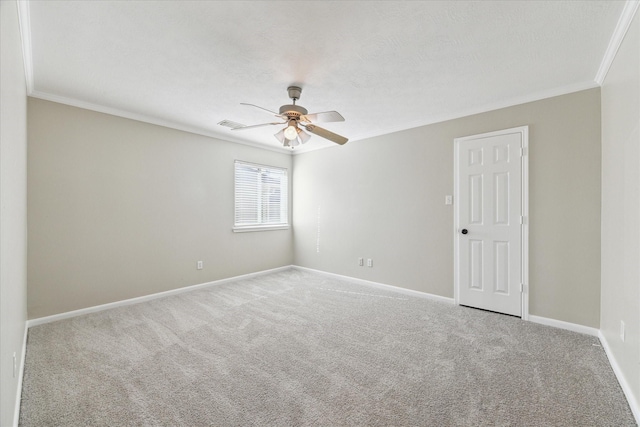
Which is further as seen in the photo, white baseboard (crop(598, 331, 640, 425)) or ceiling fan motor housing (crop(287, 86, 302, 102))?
ceiling fan motor housing (crop(287, 86, 302, 102))

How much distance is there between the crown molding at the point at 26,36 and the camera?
1.69 meters

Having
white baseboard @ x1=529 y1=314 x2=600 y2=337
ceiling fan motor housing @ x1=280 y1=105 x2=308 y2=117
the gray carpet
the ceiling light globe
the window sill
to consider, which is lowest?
the gray carpet

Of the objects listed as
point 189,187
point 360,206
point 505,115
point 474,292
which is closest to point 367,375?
point 474,292

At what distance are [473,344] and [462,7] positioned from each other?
269 centimetres

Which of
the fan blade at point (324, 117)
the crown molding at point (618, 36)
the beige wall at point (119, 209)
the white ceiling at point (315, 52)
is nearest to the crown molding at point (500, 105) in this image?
the white ceiling at point (315, 52)

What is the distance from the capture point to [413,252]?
13.1ft

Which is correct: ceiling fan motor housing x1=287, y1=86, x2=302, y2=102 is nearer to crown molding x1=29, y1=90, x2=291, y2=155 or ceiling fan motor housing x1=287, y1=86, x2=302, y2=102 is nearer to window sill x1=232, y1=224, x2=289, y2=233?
crown molding x1=29, y1=90, x2=291, y2=155

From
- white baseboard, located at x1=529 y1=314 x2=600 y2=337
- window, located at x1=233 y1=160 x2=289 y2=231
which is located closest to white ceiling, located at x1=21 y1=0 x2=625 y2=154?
window, located at x1=233 y1=160 x2=289 y2=231

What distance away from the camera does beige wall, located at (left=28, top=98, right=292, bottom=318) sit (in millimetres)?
3000

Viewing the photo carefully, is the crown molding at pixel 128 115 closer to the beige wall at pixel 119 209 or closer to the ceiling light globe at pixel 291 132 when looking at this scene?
the beige wall at pixel 119 209

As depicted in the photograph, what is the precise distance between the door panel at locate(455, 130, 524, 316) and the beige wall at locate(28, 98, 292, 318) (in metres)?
3.52

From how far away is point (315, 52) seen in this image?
2.18 m

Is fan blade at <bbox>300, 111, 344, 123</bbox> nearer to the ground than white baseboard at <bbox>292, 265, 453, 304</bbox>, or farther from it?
farther from it

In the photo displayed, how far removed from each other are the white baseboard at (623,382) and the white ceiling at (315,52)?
241cm
